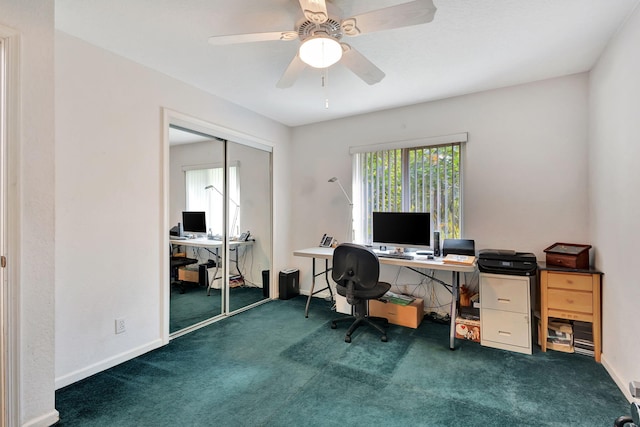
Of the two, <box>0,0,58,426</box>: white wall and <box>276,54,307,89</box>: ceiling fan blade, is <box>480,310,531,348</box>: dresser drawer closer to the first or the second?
<box>276,54,307,89</box>: ceiling fan blade

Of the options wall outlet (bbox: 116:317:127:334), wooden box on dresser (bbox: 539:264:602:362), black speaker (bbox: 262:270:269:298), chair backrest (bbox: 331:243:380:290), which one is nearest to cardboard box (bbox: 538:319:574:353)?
wooden box on dresser (bbox: 539:264:602:362)

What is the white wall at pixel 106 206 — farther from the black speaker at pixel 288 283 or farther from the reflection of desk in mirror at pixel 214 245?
the black speaker at pixel 288 283

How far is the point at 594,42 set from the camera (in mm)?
2211

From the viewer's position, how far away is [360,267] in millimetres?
2795

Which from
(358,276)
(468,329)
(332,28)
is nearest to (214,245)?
(358,276)

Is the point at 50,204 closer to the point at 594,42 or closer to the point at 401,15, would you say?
the point at 401,15

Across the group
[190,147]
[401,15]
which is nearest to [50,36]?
[190,147]

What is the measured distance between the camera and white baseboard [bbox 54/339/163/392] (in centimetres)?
206

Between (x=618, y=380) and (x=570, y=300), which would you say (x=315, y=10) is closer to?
(x=570, y=300)

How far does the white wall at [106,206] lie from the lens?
2092mm

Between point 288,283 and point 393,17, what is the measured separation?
11.0ft

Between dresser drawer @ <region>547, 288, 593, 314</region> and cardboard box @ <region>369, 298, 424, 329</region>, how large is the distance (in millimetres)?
1134

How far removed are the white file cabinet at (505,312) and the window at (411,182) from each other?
30.0 inches

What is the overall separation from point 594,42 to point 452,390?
2.72 meters
